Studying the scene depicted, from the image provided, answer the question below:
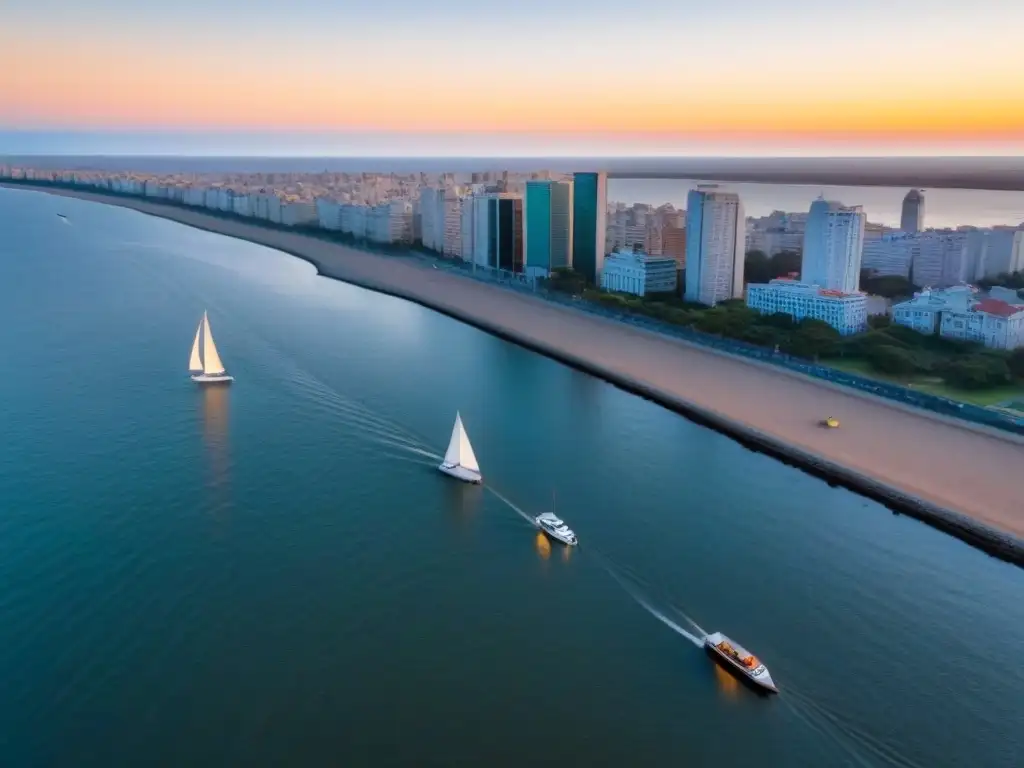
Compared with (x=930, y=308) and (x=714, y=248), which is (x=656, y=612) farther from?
(x=714, y=248)

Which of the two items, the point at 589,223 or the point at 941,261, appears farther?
the point at 589,223

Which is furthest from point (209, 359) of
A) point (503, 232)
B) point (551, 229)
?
point (503, 232)

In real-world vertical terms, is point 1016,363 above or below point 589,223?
below

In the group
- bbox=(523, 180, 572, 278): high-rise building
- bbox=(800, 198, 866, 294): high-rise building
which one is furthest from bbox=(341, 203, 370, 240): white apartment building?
bbox=(800, 198, 866, 294): high-rise building

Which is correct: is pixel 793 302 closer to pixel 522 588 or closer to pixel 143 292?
pixel 522 588

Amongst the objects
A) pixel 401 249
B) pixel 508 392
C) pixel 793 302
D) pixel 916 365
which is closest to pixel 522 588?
pixel 508 392
